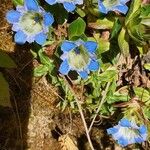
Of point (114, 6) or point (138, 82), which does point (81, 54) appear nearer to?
point (114, 6)

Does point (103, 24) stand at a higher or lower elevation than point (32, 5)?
lower

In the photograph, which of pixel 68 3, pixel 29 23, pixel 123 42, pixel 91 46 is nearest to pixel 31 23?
pixel 29 23

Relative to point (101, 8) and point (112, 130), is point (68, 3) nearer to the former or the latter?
point (101, 8)

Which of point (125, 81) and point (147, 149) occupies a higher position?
point (125, 81)

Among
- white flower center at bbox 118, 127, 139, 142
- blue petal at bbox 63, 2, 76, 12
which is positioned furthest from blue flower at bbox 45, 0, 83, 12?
white flower center at bbox 118, 127, 139, 142

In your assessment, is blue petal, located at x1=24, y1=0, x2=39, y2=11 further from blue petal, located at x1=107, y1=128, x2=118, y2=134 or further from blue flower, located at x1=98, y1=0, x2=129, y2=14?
blue petal, located at x1=107, y1=128, x2=118, y2=134

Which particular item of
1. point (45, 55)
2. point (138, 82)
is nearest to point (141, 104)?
point (138, 82)
